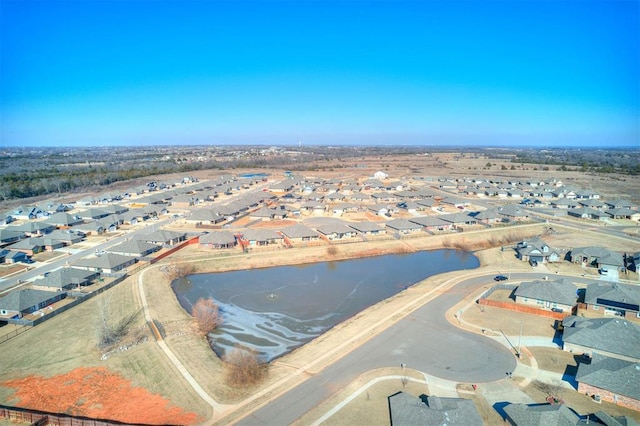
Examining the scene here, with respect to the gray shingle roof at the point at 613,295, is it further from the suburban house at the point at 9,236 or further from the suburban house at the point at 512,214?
Answer: the suburban house at the point at 9,236

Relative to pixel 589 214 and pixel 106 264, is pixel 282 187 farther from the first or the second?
pixel 589 214

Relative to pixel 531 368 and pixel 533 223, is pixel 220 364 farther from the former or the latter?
pixel 533 223

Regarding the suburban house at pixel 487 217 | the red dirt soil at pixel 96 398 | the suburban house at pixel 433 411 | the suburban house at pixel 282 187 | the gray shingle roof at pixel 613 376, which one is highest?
the suburban house at pixel 282 187

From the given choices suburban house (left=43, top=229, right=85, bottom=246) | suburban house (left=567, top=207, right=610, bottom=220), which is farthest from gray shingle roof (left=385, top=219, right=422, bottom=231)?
suburban house (left=43, top=229, right=85, bottom=246)

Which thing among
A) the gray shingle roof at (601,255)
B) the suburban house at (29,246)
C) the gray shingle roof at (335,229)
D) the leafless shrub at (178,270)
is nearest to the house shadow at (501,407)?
the gray shingle roof at (601,255)

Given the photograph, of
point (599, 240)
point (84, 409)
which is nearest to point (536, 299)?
point (599, 240)
